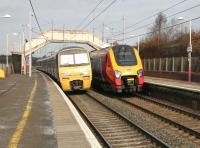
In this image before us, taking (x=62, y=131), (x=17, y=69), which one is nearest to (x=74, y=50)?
(x=62, y=131)

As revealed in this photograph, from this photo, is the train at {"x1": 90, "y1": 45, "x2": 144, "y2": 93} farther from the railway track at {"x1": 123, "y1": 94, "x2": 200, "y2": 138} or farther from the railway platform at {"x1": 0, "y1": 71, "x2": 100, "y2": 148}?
the railway platform at {"x1": 0, "y1": 71, "x2": 100, "y2": 148}

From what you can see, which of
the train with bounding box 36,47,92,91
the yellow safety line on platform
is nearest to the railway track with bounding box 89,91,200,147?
the yellow safety line on platform

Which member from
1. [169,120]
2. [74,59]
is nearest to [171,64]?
[74,59]

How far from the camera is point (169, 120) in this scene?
1546 cm

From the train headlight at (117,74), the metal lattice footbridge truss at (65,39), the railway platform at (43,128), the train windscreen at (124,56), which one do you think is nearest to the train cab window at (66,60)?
the train windscreen at (124,56)

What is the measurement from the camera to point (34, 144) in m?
9.59

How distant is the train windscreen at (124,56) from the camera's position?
2566 cm

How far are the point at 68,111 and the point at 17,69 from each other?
6898 cm

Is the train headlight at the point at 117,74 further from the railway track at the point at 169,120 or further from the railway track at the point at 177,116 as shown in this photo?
the railway track at the point at 177,116

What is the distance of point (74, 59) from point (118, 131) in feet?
48.6

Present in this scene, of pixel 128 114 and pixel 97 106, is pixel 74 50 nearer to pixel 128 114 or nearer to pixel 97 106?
pixel 97 106

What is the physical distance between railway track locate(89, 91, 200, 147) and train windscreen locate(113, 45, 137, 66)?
237cm

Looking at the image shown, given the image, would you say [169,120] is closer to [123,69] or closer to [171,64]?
[123,69]

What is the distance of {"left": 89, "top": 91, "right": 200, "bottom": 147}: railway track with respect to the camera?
12586mm
